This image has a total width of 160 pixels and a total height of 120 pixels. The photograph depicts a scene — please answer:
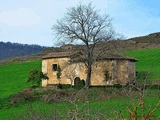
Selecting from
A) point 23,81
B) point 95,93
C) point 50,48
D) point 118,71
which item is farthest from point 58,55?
point 95,93

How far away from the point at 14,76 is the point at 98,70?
22486 mm

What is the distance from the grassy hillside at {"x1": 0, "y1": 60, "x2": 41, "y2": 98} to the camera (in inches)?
2080

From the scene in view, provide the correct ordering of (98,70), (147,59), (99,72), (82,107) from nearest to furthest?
(82,107), (99,72), (98,70), (147,59)

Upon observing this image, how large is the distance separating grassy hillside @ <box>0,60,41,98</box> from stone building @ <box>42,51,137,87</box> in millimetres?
5865

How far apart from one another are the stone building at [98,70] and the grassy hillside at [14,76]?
586 cm

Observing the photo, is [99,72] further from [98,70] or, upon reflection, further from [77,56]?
[77,56]

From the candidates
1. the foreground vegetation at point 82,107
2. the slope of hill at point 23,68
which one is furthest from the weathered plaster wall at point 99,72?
the foreground vegetation at point 82,107

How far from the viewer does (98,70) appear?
4750 centimetres

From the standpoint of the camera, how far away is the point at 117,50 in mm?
41938

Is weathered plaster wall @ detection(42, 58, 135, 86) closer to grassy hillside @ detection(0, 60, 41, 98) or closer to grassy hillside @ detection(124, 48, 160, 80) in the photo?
grassy hillside @ detection(0, 60, 41, 98)

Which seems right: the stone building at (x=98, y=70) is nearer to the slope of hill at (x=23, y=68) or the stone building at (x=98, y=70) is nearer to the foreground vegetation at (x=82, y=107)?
the slope of hill at (x=23, y=68)

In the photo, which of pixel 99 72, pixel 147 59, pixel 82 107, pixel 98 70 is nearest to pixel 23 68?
pixel 147 59

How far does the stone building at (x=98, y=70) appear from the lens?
4716 centimetres

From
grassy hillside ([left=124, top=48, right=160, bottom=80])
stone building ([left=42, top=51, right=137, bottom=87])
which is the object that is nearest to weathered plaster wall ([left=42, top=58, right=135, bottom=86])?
stone building ([left=42, top=51, right=137, bottom=87])
